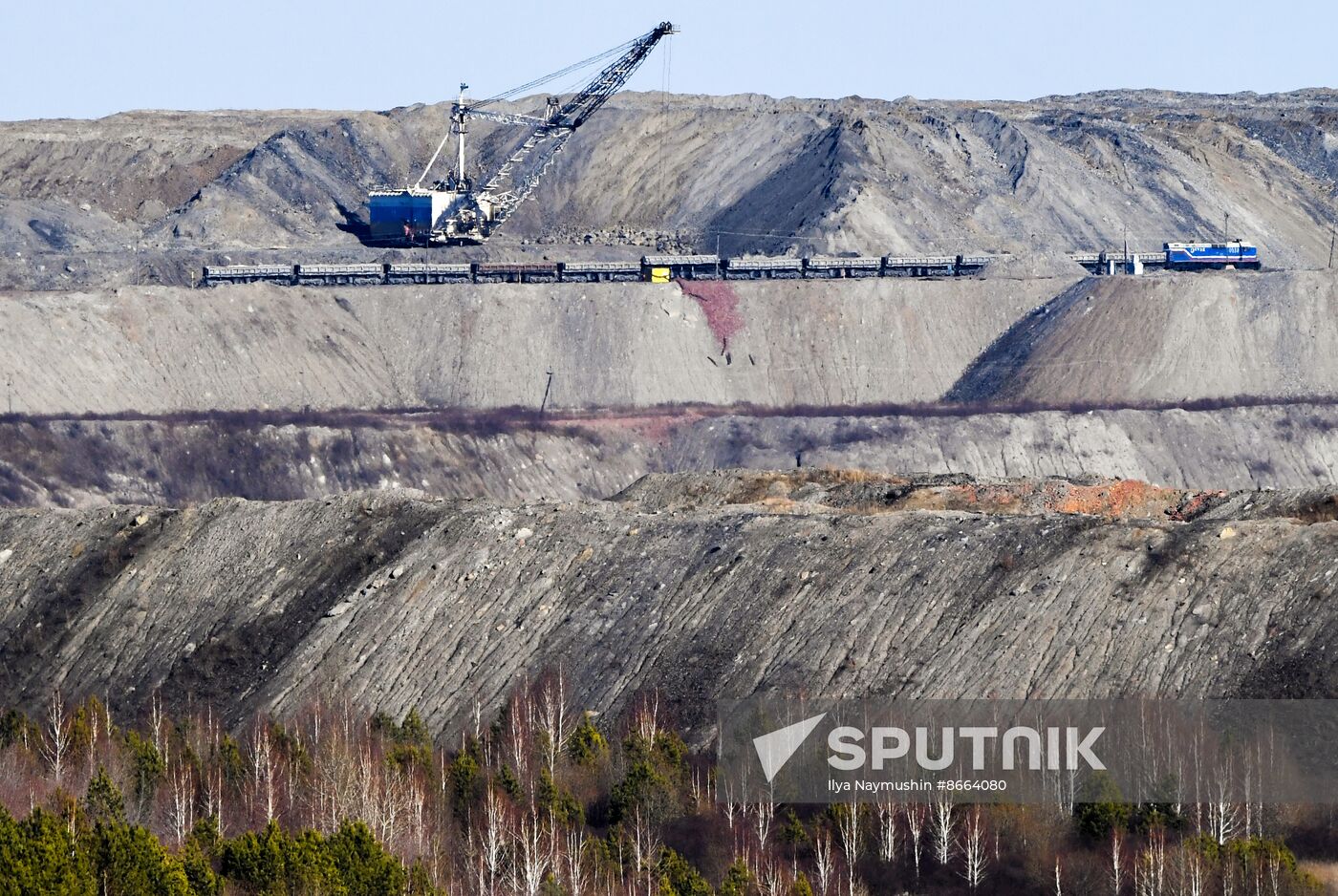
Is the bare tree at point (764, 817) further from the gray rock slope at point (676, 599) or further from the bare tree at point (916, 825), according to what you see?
the gray rock slope at point (676, 599)

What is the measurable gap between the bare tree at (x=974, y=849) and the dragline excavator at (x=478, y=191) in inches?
3271

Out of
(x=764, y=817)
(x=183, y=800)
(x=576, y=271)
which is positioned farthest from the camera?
(x=576, y=271)

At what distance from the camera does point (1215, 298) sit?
108500mm

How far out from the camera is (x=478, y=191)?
134 metres

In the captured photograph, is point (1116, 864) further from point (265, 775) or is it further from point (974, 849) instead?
point (265, 775)

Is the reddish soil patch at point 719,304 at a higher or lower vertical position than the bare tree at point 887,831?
higher

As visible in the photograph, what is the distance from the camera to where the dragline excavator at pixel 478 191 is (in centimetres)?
12350

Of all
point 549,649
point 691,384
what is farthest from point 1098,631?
point 691,384

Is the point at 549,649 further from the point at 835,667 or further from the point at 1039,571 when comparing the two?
the point at 1039,571

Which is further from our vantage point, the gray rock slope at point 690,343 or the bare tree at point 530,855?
the gray rock slope at point 690,343

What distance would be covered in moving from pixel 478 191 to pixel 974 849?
101 meters

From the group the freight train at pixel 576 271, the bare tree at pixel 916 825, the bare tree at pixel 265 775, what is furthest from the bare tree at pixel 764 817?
the freight train at pixel 576 271
